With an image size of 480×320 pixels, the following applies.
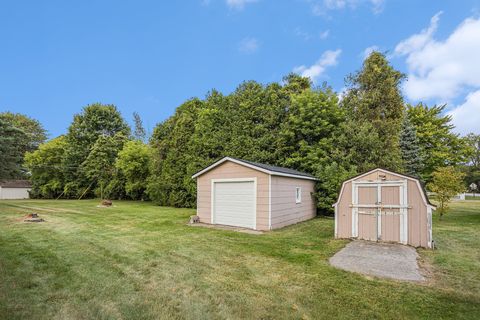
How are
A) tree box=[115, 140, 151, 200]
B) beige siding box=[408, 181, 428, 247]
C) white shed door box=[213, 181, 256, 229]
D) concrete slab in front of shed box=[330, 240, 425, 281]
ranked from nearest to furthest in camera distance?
concrete slab in front of shed box=[330, 240, 425, 281], beige siding box=[408, 181, 428, 247], white shed door box=[213, 181, 256, 229], tree box=[115, 140, 151, 200]

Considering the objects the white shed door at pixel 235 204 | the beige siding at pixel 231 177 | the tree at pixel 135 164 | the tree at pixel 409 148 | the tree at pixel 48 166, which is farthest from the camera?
the tree at pixel 48 166

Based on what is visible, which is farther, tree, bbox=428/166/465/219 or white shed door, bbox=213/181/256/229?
tree, bbox=428/166/465/219

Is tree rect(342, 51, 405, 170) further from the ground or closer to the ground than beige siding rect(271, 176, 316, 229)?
further from the ground

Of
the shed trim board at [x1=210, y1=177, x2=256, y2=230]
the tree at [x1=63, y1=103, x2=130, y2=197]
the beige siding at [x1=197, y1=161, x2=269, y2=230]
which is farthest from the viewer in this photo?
the tree at [x1=63, y1=103, x2=130, y2=197]

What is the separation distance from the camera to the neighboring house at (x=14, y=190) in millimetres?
32938

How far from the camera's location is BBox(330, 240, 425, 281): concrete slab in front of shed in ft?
15.7

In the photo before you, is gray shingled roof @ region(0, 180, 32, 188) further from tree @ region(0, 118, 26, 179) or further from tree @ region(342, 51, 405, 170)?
tree @ region(342, 51, 405, 170)

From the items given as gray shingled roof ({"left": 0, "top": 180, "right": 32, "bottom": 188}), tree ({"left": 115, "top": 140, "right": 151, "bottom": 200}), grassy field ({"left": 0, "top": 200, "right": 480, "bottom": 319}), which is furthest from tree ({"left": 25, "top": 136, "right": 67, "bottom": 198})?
grassy field ({"left": 0, "top": 200, "right": 480, "bottom": 319})

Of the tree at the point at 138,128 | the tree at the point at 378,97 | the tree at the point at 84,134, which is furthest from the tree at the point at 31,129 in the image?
the tree at the point at 378,97

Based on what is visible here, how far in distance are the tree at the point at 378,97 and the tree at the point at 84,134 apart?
24.5 metres

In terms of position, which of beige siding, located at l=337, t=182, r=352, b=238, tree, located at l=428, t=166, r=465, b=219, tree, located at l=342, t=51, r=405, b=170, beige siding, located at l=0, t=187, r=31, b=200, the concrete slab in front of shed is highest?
tree, located at l=342, t=51, r=405, b=170

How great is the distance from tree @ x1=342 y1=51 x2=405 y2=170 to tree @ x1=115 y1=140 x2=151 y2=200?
16.3m

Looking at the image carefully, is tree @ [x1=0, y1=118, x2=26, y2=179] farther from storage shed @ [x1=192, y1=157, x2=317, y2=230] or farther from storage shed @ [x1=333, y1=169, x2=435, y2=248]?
storage shed @ [x1=333, y1=169, x2=435, y2=248]

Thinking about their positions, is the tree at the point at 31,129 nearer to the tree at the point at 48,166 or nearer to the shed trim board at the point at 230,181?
the tree at the point at 48,166
